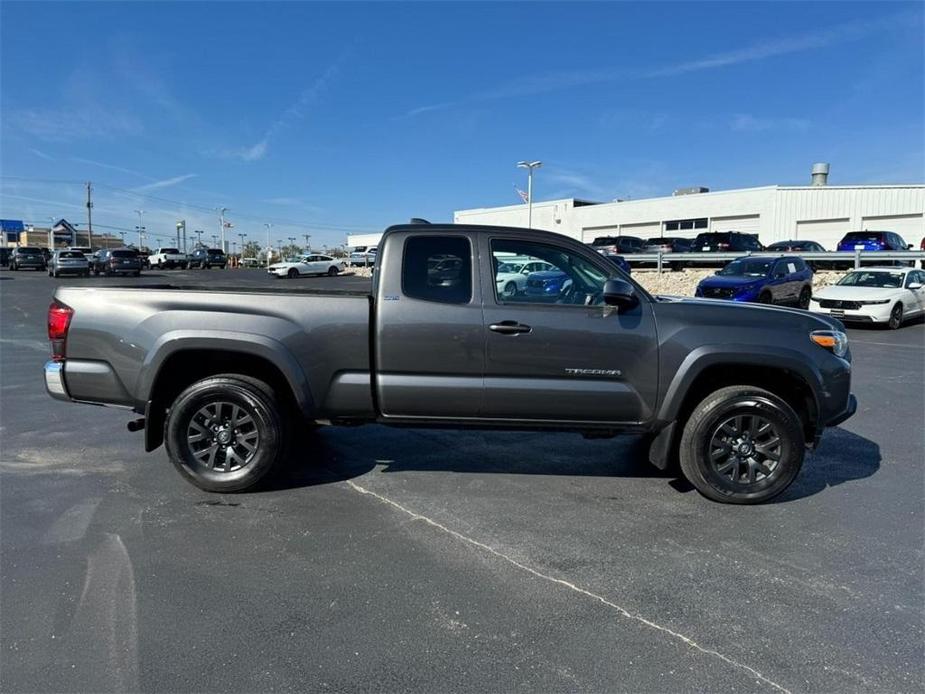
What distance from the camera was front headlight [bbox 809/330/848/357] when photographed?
14.5 ft

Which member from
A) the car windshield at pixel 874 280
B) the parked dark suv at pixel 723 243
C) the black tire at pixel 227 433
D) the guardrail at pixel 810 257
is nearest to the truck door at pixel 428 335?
the black tire at pixel 227 433

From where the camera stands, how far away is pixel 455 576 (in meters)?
3.38

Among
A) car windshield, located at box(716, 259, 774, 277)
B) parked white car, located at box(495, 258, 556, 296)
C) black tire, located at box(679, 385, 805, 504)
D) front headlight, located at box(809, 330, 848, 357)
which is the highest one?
car windshield, located at box(716, 259, 774, 277)

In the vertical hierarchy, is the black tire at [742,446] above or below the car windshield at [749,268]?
below

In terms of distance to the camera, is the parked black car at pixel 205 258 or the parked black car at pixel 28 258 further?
the parked black car at pixel 205 258

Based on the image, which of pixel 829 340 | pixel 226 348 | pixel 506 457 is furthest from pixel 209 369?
pixel 829 340

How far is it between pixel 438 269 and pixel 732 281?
14.0m

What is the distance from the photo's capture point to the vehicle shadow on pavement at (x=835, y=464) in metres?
4.79

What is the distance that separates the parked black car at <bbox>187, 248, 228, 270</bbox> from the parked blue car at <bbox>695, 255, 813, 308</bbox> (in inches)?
2017

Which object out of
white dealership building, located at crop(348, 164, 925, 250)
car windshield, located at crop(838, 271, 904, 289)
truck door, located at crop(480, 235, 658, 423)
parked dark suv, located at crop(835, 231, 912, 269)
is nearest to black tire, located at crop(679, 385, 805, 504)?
truck door, located at crop(480, 235, 658, 423)

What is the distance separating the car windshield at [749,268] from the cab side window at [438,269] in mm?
14686

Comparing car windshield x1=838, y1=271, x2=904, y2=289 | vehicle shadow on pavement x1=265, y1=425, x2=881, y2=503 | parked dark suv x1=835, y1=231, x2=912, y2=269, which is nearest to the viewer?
vehicle shadow on pavement x1=265, y1=425, x2=881, y2=503

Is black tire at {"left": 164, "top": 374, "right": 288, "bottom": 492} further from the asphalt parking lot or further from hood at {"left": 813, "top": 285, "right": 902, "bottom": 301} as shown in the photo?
hood at {"left": 813, "top": 285, "right": 902, "bottom": 301}

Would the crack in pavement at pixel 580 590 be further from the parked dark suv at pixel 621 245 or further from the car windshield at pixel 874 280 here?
the parked dark suv at pixel 621 245
